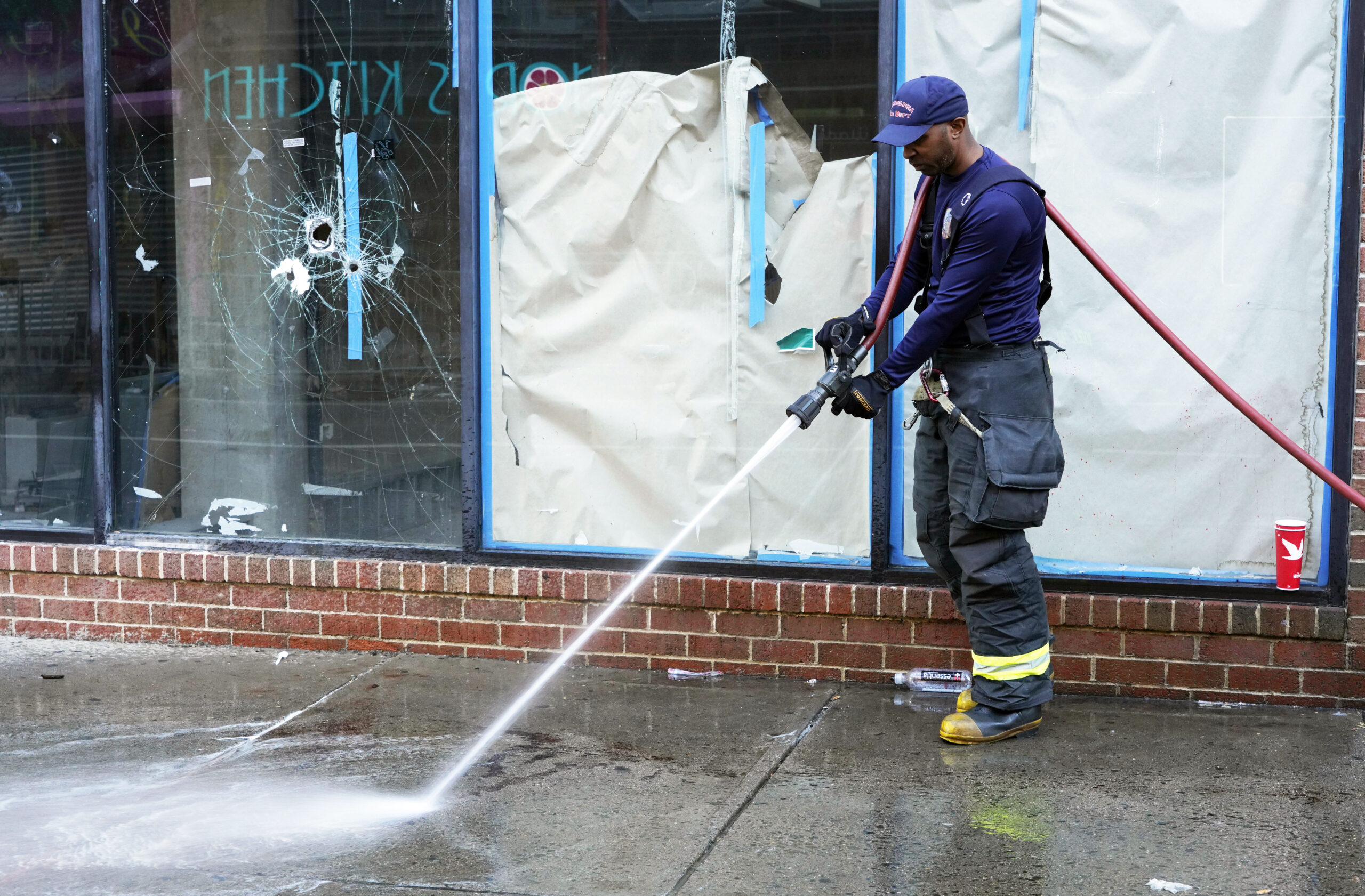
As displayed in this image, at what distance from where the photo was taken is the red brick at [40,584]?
6.18 metres

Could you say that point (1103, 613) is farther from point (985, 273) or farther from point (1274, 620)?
point (985, 273)

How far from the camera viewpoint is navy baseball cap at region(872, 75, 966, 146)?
434cm

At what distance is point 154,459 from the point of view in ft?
20.3

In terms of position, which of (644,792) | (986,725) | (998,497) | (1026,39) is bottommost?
(644,792)

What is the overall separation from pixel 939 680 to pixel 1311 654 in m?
1.30

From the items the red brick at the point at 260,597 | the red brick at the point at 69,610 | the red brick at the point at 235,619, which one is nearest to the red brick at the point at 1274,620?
the red brick at the point at 260,597

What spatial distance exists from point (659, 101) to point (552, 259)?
749 mm

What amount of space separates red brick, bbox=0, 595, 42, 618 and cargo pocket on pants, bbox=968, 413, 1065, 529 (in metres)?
4.22

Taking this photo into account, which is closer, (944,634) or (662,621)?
(944,634)

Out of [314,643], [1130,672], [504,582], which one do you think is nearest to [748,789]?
[1130,672]

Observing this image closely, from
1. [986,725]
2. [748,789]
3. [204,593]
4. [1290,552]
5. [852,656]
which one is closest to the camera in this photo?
[748,789]

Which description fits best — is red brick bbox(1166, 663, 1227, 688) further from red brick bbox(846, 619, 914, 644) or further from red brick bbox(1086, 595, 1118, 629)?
red brick bbox(846, 619, 914, 644)

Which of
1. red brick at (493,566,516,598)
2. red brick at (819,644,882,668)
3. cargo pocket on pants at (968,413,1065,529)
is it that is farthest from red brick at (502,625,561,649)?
cargo pocket on pants at (968,413,1065,529)

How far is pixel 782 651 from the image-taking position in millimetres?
5395
